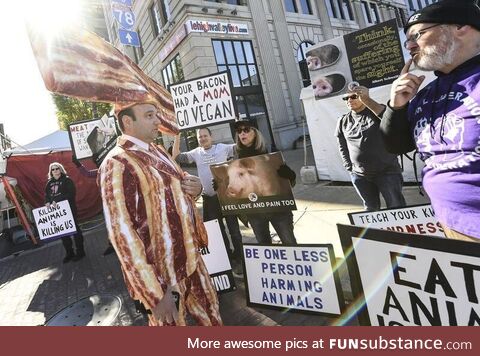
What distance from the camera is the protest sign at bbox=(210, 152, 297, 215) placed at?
3.07 meters

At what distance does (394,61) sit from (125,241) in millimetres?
5579

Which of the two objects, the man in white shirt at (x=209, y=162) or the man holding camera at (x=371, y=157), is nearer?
the man holding camera at (x=371, y=157)

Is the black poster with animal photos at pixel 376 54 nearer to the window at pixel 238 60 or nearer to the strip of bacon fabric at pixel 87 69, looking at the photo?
the strip of bacon fabric at pixel 87 69

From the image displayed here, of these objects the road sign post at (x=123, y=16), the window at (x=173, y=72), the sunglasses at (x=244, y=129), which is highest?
the window at (x=173, y=72)

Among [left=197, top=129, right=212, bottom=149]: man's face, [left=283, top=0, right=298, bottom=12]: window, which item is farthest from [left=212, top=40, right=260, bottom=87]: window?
[left=197, top=129, right=212, bottom=149]: man's face

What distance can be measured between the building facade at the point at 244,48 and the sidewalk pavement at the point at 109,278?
30.6ft

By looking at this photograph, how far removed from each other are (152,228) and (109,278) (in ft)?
13.0

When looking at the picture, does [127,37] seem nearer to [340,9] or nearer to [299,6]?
[299,6]

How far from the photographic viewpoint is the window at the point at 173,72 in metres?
16.9

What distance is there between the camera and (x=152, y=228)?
1.76 metres

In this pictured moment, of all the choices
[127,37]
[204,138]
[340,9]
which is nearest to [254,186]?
[204,138]

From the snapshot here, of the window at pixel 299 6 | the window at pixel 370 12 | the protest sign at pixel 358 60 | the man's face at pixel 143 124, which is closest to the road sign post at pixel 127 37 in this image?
the protest sign at pixel 358 60
